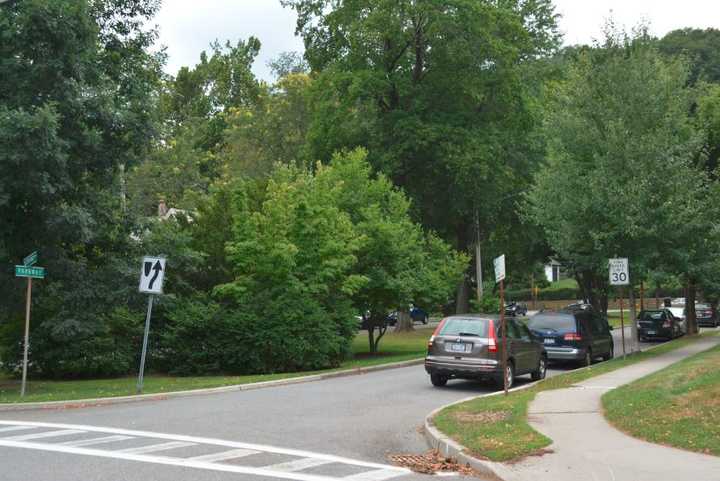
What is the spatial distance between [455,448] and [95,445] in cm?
466

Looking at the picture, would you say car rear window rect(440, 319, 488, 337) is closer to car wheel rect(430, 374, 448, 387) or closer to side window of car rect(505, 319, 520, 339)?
side window of car rect(505, 319, 520, 339)

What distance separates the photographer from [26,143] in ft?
53.5

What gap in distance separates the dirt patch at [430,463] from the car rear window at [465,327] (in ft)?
23.3

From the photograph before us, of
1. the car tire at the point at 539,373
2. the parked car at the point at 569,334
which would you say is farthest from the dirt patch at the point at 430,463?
the parked car at the point at 569,334

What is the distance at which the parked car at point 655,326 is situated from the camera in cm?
3875

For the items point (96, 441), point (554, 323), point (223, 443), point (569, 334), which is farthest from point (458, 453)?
point (554, 323)

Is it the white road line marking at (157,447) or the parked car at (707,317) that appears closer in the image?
the white road line marking at (157,447)

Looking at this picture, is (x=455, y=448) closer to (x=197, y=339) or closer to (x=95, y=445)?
(x=95, y=445)

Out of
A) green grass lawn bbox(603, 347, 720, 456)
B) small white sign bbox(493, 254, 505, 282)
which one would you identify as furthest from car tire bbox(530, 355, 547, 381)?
small white sign bbox(493, 254, 505, 282)

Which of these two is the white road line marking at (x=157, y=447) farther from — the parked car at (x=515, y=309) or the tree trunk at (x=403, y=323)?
the parked car at (x=515, y=309)

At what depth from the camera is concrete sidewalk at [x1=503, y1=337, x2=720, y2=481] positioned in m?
8.11

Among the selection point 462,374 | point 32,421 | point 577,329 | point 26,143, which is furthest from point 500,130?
→ point 32,421

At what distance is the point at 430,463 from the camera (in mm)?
9469

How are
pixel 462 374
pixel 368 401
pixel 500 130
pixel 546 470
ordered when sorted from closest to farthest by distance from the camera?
pixel 546 470 → pixel 368 401 → pixel 462 374 → pixel 500 130
